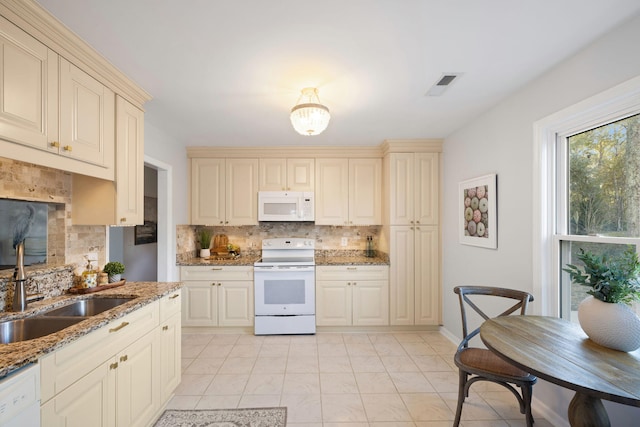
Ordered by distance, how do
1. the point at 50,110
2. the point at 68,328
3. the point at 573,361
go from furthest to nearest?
the point at 50,110 < the point at 68,328 < the point at 573,361

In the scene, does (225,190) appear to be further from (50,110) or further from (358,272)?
(50,110)

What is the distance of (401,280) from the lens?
12.1 ft

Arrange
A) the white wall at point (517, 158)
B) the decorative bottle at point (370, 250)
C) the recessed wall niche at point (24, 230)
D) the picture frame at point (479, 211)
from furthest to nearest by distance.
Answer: the decorative bottle at point (370, 250) → the picture frame at point (479, 211) → the recessed wall niche at point (24, 230) → the white wall at point (517, 158)

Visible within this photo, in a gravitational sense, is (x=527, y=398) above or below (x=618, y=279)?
below

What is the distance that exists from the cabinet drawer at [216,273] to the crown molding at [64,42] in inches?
83.9

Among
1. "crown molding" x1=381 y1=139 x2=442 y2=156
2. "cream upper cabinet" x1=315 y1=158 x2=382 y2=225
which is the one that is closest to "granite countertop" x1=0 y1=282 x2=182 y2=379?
"cream upper cabinet" x1=315 y1=158 x2=382 y2=225

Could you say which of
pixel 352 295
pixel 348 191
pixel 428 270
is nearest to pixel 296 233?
pixel 348 191

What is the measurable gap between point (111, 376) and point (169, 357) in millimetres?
683

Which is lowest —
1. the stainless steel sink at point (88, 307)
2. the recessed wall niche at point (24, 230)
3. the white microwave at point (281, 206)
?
→ the stainless steel sink at point (88, 307)

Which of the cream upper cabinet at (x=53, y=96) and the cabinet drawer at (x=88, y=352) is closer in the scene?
the cabinet drawer at (x=88, y=352)

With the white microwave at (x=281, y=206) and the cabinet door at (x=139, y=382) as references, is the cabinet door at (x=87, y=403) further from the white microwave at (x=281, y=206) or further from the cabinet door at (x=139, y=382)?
the white microwave at (x=281, y=206)

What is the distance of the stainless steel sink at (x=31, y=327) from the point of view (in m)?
1.46

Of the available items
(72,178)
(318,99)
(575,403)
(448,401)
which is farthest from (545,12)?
(72,178)

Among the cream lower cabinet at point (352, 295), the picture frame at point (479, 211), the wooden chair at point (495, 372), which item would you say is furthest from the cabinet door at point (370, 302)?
the wooden chair at point (495, 372)
